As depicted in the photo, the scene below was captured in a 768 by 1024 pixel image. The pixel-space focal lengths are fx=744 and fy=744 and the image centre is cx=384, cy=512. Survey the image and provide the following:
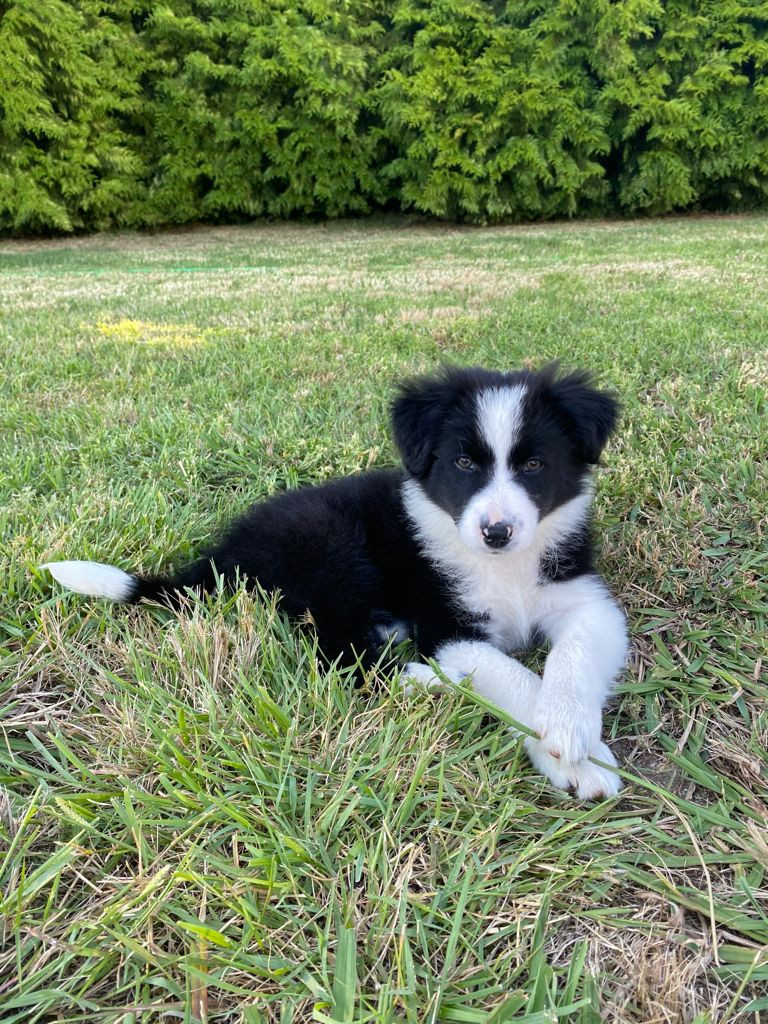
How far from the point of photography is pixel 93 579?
7.14 ft

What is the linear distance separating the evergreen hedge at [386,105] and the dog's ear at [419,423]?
16.1 metres

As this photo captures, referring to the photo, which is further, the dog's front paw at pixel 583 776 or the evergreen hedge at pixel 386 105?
the evergreen hedge at pixel 386 105

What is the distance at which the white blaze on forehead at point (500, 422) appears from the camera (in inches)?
86.4

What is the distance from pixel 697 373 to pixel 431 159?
15454mm

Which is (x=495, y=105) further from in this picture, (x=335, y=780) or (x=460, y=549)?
(x=335, y=780)

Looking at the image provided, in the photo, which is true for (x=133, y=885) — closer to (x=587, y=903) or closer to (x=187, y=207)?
(x=587, y=903)

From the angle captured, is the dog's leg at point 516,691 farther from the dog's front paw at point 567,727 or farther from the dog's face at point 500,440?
the dog's face at point 500,440

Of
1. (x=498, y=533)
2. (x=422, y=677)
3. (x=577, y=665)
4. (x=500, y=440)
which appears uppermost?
(x=500, y=440)

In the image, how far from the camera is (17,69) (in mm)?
15336

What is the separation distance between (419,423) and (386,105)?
56.4 ft

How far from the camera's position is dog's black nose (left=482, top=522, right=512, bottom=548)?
1992 millimetres

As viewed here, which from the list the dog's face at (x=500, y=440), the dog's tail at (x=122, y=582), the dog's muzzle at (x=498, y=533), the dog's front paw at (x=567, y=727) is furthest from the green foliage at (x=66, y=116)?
the dog's front paw at (x=567, y=727)

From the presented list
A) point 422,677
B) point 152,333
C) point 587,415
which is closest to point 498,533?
point 422,677

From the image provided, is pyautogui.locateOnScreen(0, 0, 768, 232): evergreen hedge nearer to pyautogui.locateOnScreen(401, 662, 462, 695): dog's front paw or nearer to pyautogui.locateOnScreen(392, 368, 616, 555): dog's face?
pyautogui.locateOnScreen(392, 368, 616, 555): dog's face
